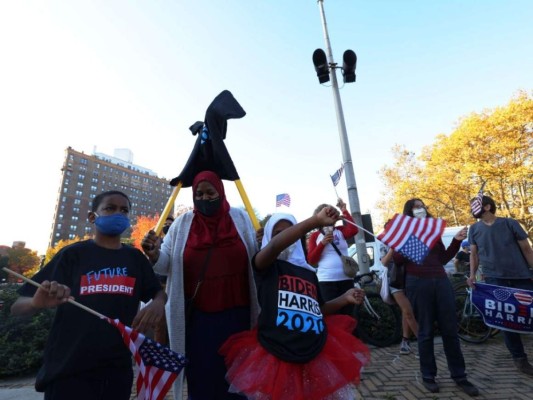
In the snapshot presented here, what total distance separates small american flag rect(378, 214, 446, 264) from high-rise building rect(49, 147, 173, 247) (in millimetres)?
78641

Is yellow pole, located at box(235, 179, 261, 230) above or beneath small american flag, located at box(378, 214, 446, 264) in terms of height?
above

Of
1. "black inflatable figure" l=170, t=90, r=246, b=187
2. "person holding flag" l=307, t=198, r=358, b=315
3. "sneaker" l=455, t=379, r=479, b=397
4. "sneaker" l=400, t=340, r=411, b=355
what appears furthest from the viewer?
"sneaker" l=400, t=340, r=411, b=355

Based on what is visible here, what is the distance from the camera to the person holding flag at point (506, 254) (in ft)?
13.9

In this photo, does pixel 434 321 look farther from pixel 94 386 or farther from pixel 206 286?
pixel 94 386

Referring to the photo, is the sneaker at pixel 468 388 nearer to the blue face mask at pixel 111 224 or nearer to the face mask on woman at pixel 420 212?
the face mask on woman at pixel 420 212

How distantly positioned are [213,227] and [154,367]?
870 millimetres

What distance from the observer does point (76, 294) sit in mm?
1876

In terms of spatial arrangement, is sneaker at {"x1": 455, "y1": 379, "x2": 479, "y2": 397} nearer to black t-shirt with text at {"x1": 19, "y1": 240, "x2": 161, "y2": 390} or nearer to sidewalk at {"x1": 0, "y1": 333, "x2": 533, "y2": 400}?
sidewalk at {"x1": 0, "y1": 333, "x2": 533, "y2": 400}

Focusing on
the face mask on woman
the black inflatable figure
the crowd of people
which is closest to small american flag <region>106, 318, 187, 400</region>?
the crowd of people

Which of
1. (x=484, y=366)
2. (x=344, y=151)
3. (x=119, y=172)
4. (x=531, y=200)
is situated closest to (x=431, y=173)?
(x=531, y=200)

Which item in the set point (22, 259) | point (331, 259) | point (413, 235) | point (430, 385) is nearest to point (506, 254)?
point (430, 385)

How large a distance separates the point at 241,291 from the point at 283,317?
330mm

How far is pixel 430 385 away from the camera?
3586mm

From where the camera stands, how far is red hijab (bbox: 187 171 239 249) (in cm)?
209
